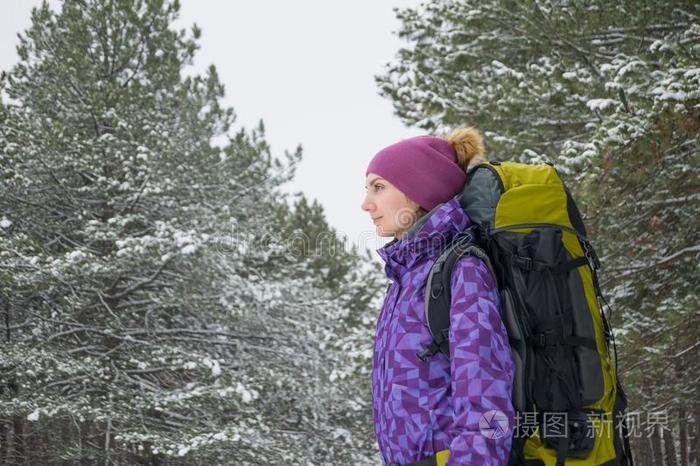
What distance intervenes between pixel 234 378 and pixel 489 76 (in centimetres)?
622

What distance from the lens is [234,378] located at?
11.1 metres

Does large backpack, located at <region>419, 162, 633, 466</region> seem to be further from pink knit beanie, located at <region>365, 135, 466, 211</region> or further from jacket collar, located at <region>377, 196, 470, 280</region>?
pink knit beanie, located at <region>365, 135, 466, 211</region>

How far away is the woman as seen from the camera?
5.53 ft

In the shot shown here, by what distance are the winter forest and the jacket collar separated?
4432 millimetres

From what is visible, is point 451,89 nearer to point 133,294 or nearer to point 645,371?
point 645,371

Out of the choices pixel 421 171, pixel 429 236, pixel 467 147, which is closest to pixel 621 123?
pixel 467 147

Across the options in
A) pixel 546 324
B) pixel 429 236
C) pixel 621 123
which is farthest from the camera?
pixel 621 123

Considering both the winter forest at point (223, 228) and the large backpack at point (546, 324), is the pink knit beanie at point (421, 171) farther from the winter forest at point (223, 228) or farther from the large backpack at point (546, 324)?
the winter forest at point (223, 228)

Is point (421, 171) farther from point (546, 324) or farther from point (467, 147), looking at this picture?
point (546, 324)

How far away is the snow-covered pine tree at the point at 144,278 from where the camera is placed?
31.4 feet

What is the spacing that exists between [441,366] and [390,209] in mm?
575

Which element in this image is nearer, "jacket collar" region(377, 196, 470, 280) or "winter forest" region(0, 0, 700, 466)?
"jacket collar" region(377, 196, 470, 280)

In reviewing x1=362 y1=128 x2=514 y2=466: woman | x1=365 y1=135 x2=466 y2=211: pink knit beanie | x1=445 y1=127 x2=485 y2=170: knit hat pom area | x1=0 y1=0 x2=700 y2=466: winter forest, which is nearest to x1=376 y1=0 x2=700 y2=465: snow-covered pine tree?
x1=0 y1=0 x2=700 y2=466: winter forest

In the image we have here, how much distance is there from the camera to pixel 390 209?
2.20 m
